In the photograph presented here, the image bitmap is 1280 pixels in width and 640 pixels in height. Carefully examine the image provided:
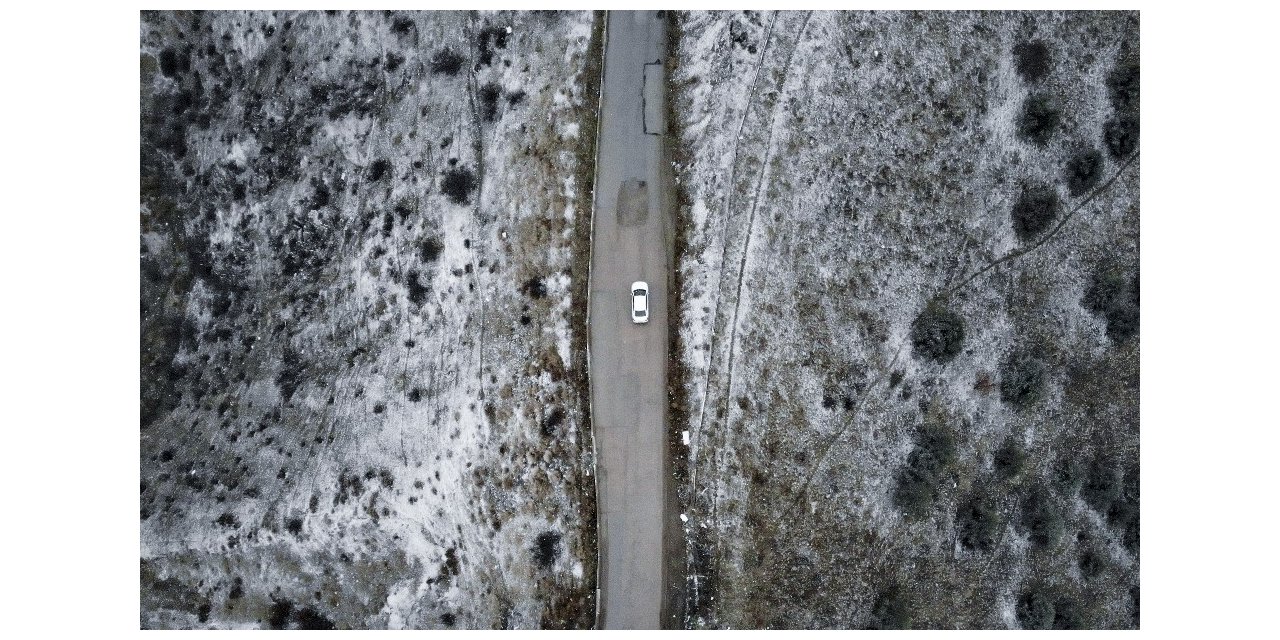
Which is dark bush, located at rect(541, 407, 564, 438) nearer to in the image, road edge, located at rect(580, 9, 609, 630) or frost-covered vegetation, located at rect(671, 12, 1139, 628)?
road edge, located at rect(580, 9, 609, 630)

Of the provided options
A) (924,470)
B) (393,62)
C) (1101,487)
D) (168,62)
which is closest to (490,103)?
(393,62)

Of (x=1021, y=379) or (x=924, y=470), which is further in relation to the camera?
(x=1021, y=379)

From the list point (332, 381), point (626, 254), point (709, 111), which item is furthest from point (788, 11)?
point (332, 381)

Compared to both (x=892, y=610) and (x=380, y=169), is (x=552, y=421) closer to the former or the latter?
(x=380, y=169)

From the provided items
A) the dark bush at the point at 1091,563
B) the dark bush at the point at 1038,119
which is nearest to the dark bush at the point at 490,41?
the dark bush at the point at 1038,119

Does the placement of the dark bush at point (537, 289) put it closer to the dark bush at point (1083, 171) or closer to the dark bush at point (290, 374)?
A: the dark bush at point (290, 374)
